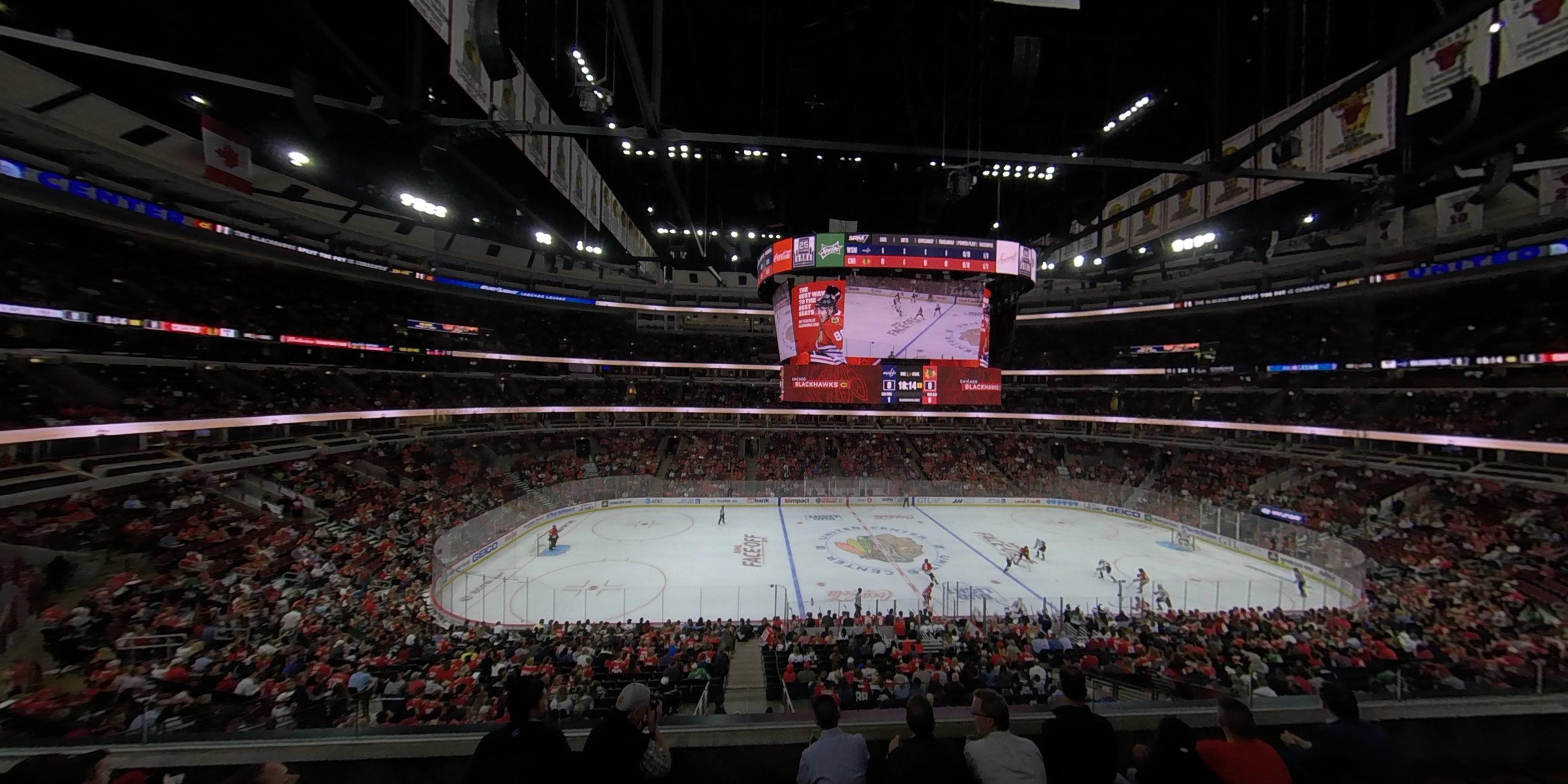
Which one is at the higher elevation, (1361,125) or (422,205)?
(422,205)

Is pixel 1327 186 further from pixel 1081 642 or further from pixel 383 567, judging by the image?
pixel 383 567

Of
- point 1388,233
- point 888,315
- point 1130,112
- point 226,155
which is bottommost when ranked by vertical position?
point 888,315

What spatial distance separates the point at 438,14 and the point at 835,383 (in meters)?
12.6

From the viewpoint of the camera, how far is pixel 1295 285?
24.2 meters

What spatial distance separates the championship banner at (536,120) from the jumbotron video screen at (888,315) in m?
7.46

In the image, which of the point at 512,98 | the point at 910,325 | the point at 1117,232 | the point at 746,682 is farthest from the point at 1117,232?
the point at 512,98

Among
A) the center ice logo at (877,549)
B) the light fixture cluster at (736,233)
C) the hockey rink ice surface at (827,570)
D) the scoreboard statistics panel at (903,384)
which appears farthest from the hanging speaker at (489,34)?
the light fixture cluster at (736,233)

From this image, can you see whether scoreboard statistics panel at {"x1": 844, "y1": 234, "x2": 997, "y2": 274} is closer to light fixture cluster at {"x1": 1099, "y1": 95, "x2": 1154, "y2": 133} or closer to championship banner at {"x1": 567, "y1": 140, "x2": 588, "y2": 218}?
light fixture cluster at {"x1": 1099, "y1": 95, "x2": 1154, "y2": 133}

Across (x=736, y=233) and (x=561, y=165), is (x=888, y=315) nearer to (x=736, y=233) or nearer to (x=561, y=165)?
(x=561, y=165)

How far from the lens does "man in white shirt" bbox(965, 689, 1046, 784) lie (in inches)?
88.0

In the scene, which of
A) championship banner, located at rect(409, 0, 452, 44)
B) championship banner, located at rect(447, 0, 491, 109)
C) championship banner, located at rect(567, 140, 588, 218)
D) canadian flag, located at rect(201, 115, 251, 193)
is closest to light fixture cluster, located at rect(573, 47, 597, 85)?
championship banner, located at rect(447, 0, 491, 109)

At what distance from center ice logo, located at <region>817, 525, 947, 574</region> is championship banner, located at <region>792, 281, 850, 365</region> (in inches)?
284

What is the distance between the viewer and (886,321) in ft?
52.6

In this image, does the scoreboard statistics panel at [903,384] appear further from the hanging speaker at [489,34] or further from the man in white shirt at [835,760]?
the man in white shirt at [835,760]
